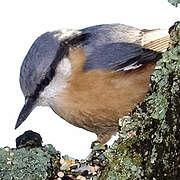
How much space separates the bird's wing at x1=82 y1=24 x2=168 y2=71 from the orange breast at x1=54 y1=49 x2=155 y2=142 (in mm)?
34

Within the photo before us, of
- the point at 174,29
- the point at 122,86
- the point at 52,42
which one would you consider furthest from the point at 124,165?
the point at 52,42

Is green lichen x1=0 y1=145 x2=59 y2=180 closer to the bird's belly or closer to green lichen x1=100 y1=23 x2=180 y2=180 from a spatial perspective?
green lichen x1=100 y1=23 x2=180 y2=180

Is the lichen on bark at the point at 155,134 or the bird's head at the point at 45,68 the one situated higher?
the lichen on bark at the point at 155,134

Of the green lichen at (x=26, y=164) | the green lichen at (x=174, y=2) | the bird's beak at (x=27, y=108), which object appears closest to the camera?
the green lichen at (x=174, y=2)

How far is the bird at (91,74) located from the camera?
2.48 meters

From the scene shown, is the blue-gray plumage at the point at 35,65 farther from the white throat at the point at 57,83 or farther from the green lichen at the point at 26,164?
the green lichen at the point at 26,164

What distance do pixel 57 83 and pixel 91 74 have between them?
191 mm

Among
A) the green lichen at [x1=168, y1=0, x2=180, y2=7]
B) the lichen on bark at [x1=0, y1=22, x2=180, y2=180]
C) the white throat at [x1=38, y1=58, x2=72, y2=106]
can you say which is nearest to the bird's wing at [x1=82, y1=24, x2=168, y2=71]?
the white throat at [x1=38, y1=58, x2=72, y2=106]

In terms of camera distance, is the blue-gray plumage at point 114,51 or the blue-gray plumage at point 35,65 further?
the blue-gray plumage at point 114,51

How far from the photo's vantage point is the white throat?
256 centimetres

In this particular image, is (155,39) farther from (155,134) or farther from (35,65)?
(155,134)

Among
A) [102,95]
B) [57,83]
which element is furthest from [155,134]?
[57,83]

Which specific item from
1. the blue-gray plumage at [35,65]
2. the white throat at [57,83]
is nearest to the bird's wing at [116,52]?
the white throat at [57,83]

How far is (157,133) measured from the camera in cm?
115
